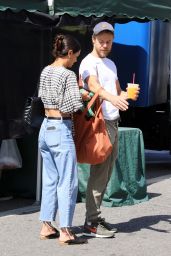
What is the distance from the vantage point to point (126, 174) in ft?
22.9

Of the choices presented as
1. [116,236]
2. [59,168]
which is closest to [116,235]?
[116,236]

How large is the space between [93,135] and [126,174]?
5.78ft

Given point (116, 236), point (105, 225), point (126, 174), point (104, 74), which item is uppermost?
point (104, 74)

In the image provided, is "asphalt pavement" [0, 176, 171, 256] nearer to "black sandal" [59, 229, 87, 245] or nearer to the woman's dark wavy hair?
"black sandal" [59, 229, 87, 245]

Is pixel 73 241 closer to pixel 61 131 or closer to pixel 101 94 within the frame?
pixel 61 131

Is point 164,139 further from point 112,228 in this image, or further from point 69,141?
point 69,141

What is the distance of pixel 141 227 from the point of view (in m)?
6.06

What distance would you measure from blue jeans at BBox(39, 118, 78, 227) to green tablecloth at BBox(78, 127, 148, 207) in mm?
1588

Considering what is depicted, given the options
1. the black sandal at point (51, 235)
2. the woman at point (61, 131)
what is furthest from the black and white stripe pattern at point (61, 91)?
the black sandal at point (51, 235)

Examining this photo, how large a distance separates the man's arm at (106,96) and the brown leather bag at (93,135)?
0.33ft

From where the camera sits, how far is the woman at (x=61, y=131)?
509 centimetres

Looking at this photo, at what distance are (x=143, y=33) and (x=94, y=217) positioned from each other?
4623 millimetres

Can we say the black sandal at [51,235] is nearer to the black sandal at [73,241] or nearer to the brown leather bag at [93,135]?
the black sandal at [73,241]

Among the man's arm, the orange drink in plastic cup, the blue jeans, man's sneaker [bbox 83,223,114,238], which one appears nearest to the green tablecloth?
man's sneaker [bbox 83,223,114,238]
